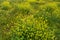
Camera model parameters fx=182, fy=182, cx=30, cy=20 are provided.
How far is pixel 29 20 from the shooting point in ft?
24.3

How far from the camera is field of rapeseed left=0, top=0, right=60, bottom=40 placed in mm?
6879

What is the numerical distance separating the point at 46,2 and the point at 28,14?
1.61 m

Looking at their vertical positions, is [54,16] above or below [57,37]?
above

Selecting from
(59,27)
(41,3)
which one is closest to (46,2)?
(41,3)

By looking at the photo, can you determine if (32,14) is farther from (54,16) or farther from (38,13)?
(54,16)

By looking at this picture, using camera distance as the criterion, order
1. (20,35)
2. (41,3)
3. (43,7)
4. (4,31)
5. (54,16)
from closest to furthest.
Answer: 1. (20,35)
2. (4,31)
3. (54,16)
4. (43,7)
5. (41,3)

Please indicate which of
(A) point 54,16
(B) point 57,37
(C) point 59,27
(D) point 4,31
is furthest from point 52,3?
(D) point 4,31

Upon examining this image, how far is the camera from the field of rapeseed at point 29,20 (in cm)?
688

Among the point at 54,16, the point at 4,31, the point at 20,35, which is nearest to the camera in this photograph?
the point at 20,35

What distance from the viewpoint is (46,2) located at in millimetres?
9477

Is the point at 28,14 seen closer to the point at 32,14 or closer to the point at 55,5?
the point at 32,14

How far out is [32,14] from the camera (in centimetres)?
826

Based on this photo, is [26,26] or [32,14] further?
[32,14]

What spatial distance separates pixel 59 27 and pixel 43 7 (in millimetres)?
1473
